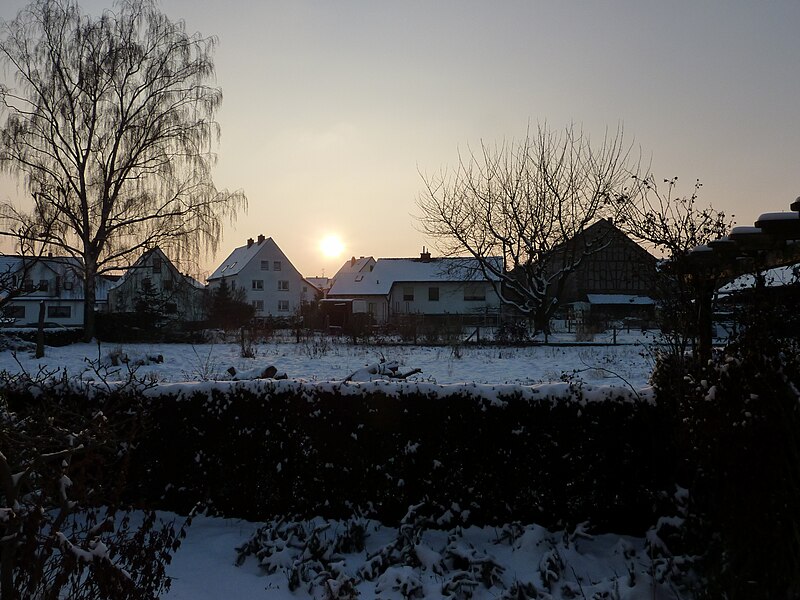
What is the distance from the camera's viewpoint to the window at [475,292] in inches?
1849

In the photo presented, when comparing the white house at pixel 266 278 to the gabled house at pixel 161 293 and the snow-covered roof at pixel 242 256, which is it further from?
the gabled house at pixel 161 293

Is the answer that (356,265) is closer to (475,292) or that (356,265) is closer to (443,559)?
(475,292)

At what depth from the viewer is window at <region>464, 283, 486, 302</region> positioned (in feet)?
154

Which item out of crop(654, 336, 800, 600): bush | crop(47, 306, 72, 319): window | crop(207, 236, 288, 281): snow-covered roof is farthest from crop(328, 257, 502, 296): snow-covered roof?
crop(654, 336, 800, 600): bush

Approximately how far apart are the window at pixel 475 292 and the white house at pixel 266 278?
13.2m

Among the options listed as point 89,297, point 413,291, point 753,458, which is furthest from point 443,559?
point 413,291

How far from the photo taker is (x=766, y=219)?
4.25 meters

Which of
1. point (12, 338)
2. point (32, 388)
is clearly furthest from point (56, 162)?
point (32, 388)

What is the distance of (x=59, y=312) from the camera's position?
45.1 metres

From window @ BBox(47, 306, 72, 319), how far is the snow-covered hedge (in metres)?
45.2

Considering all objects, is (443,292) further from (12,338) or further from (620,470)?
(620,470)

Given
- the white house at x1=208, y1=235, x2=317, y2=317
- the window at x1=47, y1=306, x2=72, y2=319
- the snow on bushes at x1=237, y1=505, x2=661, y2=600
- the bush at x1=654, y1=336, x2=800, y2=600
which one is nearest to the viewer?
the bush at x1=654, y1=336, x2=800, y2=600

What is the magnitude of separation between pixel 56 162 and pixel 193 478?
20219 millimetres

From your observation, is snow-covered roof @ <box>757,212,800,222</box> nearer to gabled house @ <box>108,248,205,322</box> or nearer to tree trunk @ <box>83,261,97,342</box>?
tree trunk @ <box>83,261,97,342</box>
